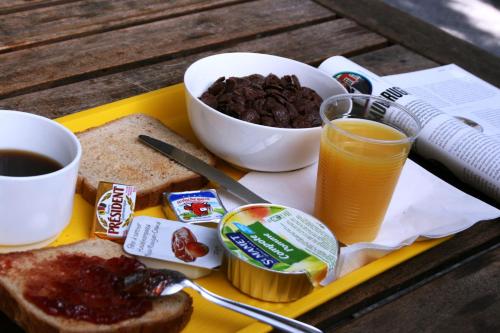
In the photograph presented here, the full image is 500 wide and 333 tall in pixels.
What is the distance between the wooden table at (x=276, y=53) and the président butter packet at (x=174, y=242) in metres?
0.16

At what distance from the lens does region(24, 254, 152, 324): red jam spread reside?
0.81 metres

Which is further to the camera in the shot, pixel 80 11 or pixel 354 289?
pixel 80 11

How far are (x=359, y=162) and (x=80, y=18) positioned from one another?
890 millimetres

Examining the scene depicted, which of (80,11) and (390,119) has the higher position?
(390,119)

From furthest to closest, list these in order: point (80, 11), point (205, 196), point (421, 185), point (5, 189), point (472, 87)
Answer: point (80, 11), point (472, 87), point (421, 185), point (205, 196), point (5, 189)

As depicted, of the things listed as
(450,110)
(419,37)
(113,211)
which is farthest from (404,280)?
(419,37)

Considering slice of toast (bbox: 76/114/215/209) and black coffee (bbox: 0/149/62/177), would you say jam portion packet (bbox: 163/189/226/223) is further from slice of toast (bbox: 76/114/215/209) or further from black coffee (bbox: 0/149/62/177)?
black coffee (bbox: 0/149/62/177)

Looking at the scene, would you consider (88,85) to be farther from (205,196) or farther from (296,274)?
(296,274)

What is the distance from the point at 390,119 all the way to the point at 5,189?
58 centimetres

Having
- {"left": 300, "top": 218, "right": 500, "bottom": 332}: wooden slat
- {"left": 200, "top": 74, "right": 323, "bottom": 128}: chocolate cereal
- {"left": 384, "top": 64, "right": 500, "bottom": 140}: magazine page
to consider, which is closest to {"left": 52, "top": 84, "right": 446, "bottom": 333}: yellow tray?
{"left": 300, "top": 218, "right": 500, "bottom": 332}: wooden slat

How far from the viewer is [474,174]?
4.06ft

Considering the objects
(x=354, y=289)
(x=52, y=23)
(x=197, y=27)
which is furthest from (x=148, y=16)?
(x=354, y=289)

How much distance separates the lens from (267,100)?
119cm

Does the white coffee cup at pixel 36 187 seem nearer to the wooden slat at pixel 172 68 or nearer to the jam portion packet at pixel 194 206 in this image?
the jam portion packet at pixel 194 206
